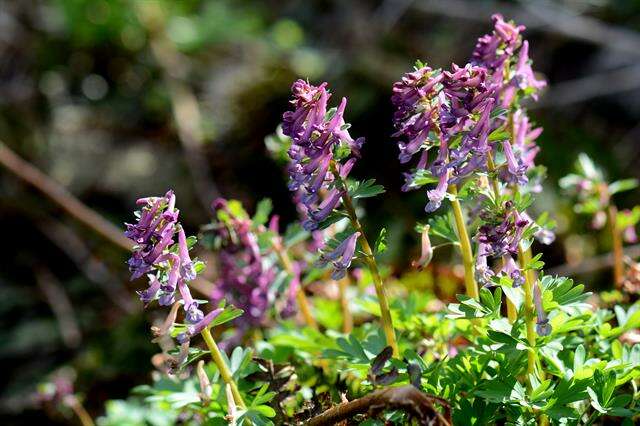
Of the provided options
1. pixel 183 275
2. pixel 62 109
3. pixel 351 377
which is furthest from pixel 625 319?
pixel 62 109

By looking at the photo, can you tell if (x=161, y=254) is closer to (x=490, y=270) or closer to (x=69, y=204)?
(x=490, y=270)

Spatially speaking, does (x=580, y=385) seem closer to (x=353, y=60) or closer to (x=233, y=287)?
(x=233, y=287)

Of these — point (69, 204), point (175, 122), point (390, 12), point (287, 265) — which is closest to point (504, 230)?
point (287, 265)

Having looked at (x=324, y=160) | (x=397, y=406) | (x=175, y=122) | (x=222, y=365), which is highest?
(x=175, y=122)

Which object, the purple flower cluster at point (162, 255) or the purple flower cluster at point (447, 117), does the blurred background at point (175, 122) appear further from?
the purple flower cluster at point (447, 117)

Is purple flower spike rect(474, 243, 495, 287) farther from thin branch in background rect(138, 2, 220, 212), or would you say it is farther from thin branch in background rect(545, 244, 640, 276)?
thin branch in background rect(138, 2, 220, 212)
